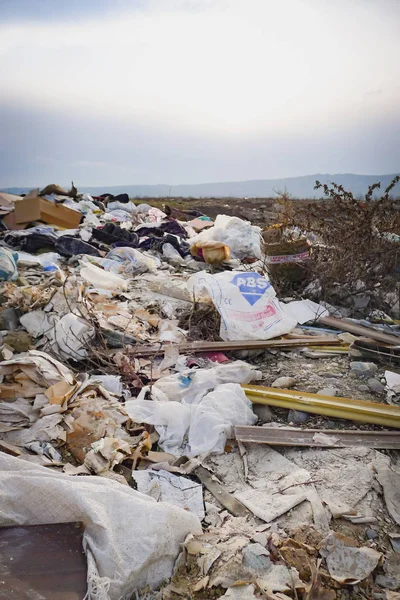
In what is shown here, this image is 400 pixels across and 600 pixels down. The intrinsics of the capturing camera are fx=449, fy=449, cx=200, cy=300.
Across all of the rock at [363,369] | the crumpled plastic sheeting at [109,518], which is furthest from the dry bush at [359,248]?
the crumpled plastic sheeting at [109,518]

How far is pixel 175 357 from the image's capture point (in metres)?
3.44

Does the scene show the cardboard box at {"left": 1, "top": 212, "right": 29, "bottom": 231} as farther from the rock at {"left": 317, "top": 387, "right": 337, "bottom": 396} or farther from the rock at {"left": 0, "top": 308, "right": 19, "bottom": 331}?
the rock at {"left": 317, "top": 387, "right": 337, "bottom": 396}

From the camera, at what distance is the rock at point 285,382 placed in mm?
3107

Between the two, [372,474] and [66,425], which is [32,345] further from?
[372,474]

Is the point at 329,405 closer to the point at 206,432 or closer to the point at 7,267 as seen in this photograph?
the point at 206,432

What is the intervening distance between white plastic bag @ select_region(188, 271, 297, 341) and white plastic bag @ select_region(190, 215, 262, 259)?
268 cm

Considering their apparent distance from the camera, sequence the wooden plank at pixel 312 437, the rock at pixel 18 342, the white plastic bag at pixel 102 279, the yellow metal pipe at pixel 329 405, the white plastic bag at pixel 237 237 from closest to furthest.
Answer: the wooden plank at pixel 312 437
the yellow metal pipe at pixel 329 405
the rock at pixel 18 342
the white plastic bag at pixel 102 279
the white plastic bag at pixel 237 237

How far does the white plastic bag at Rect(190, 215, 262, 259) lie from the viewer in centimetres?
688

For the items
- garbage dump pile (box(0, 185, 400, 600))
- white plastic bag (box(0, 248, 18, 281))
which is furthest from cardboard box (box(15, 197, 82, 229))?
white plastic bag (box(0, 248, 18, 281))

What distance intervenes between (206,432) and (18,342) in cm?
169

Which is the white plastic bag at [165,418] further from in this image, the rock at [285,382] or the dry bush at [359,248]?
the dry bush at [359,248]

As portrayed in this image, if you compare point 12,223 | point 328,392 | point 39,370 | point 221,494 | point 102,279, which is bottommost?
point 221,494

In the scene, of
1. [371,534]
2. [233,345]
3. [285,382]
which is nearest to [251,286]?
[233,345]

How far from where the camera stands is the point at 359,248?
4520mm
